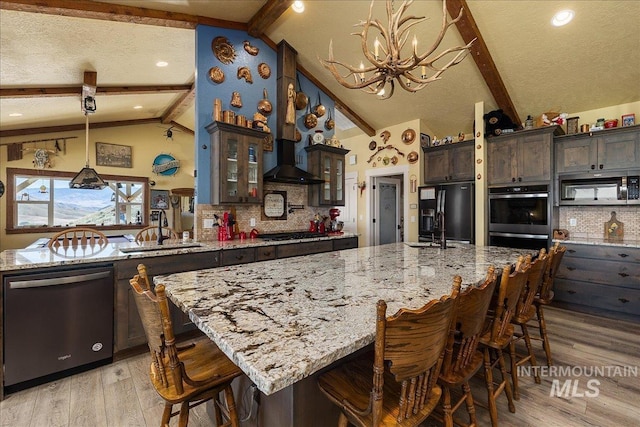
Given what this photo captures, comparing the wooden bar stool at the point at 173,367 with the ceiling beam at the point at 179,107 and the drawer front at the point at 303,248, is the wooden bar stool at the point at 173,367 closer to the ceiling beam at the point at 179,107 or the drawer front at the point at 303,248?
the drawer front at the point at 303,248

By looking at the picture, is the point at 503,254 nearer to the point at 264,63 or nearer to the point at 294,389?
the point at 294,389

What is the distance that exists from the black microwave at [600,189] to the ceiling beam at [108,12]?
5.11 m

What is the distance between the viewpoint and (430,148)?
17.0ft

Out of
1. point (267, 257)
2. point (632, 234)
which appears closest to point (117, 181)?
point (267, 257)

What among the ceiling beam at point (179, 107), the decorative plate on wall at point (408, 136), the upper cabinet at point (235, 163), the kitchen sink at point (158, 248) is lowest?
the kitchen sink at point (158, 248)

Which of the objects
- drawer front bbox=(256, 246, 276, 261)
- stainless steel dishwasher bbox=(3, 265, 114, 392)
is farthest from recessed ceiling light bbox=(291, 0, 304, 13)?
stainless steel dishwasher bbox=(3, 265, 114, 392)

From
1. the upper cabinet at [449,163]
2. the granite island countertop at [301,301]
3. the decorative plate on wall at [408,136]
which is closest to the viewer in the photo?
the granite island countertop at [301,301]

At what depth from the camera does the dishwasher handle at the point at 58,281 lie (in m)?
2.01

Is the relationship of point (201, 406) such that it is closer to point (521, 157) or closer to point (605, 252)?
point (605, 252)

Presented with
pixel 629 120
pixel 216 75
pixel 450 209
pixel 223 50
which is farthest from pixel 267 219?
pixel 629 120

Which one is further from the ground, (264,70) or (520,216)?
(264,70)

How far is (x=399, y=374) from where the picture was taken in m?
0.89

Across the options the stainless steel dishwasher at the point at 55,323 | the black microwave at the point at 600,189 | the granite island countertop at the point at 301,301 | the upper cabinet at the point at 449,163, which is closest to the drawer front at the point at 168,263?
the stainless steel dishwasher at the point at 55,323

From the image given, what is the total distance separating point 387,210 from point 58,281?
570cm
